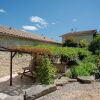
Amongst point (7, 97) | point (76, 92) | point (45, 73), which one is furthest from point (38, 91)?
point (45, 73)

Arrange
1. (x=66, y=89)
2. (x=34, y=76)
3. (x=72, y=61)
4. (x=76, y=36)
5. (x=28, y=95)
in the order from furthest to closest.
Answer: (x=76, y=36) → (x=72, y=61) → (x=34, y=76) → (x=66, y=89) → (x=28, y=95)

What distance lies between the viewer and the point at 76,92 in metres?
10.5

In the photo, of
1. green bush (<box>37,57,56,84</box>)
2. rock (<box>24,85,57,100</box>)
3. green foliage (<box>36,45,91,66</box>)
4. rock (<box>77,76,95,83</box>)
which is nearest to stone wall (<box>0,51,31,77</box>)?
green foliage (<box>36,45,91,66</box>)

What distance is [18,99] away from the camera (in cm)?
934

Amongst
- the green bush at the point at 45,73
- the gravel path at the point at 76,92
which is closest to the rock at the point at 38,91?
→ the gravel path at the point at 76,92

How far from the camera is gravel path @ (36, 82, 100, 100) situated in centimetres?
950

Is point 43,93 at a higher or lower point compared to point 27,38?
lower

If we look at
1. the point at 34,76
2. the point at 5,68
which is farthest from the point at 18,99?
the point at 5,68

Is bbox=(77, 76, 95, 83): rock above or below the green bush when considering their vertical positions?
below

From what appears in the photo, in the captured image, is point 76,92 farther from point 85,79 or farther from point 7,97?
point 7,97

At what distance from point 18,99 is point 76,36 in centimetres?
3279

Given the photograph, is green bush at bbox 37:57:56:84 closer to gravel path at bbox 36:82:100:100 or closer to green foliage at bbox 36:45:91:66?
gravel path at bbox 36:82:100:100

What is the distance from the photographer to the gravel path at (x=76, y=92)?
9.50m

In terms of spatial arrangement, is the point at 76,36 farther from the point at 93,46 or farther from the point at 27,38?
the point at 27,38
